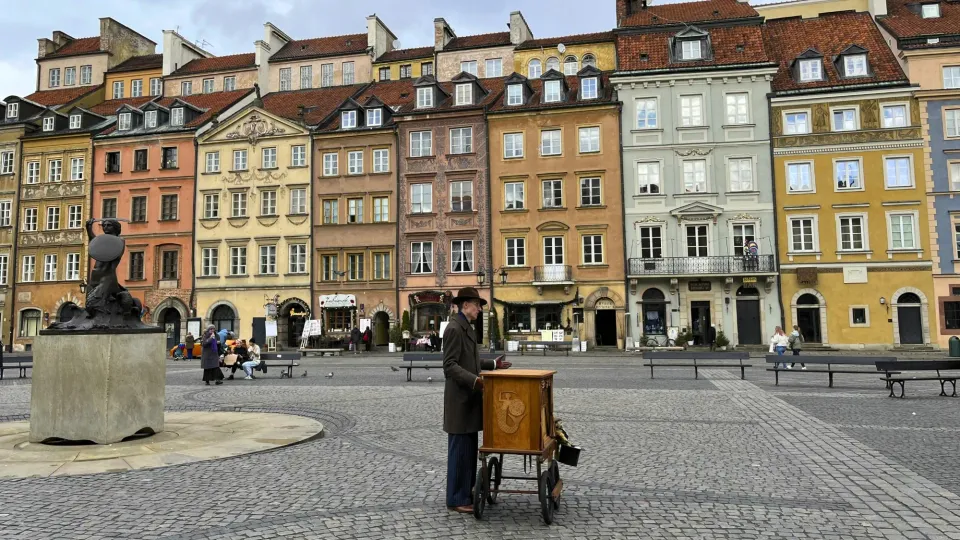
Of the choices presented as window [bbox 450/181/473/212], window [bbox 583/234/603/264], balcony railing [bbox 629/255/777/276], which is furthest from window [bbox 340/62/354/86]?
balcony railing [bbox 629/255/777/276]

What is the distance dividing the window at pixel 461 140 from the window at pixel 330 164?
21.8ft

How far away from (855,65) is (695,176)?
916cm

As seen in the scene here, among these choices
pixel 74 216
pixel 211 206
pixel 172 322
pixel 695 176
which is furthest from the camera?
pixel 74 216

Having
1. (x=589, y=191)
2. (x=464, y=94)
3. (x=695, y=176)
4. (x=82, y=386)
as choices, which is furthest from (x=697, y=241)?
(x=82, y=386)

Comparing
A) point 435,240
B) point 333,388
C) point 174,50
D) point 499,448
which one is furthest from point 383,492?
point 174,50

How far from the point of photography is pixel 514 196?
37.6 m

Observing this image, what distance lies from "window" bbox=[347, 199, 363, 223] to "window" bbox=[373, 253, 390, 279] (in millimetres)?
2250

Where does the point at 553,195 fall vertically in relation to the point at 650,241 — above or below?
above

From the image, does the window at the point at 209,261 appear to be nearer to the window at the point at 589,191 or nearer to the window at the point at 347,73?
the window at the point at 347,73

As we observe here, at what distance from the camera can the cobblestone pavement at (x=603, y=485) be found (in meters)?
5.54

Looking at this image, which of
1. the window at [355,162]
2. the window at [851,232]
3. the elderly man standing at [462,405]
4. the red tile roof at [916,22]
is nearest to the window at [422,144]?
the window at [355,162]

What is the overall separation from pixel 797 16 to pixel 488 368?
44.7 m

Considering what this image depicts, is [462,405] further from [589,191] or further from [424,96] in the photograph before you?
[424,96]

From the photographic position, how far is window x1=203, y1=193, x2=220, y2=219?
41.5 m
